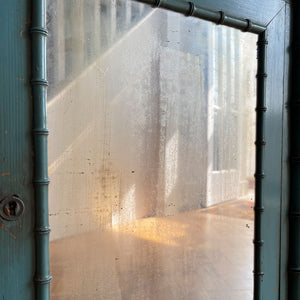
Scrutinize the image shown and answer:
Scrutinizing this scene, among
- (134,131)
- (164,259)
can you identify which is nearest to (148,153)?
(134,131)

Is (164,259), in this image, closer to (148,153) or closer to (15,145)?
(148,153)

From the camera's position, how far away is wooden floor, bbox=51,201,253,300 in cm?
104

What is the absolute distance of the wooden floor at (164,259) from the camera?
40.9 inches

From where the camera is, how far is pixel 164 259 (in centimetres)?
119

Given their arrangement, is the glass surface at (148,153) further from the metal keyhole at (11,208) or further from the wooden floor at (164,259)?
the metal keyhole at (11,208)

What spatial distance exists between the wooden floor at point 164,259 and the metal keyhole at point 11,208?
17 centimetres

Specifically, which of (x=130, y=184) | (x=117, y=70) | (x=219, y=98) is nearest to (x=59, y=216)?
(x=130, y=184)

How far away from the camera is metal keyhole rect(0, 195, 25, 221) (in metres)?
0.90

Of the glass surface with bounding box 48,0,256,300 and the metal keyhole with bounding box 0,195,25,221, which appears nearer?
the metal keyhole with bounding box 0,195,25,221

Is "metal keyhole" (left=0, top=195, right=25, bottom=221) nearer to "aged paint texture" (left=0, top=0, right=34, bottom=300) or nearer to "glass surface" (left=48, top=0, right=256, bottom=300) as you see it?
"aged paint texture" (left=0, top=0, right=34, bottom=300)

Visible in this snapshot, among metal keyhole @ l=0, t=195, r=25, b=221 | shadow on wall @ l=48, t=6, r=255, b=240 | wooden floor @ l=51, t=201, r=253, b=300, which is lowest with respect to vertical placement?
wooden floor @ l=51, t=201, r=253, b=300

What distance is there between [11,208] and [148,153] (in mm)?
515

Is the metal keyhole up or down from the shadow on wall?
down

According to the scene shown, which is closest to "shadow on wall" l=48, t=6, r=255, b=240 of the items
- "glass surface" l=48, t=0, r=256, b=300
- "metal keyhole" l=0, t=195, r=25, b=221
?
"glass surface" l=48, t=0, r=256, b=300
